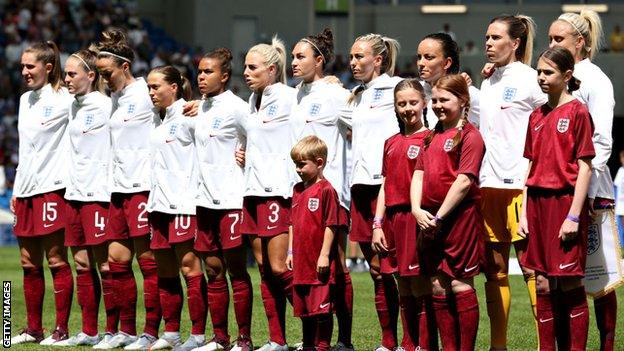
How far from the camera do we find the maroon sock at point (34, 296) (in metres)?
10.5

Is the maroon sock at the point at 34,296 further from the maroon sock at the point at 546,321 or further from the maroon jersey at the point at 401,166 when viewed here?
the maroon sock at the point at 546,321

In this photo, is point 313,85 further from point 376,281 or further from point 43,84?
point 43,84

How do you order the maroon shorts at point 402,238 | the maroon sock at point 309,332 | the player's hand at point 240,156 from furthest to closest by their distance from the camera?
the player's hand at point 240,156 → the maroon sock at point 309,332 → the maroon shorts at point 402,238


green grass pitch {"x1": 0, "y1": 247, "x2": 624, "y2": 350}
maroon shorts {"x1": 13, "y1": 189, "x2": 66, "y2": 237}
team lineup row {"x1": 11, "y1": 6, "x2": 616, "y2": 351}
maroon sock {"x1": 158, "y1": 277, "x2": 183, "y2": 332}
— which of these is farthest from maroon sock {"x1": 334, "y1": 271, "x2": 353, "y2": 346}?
maroon shorts {"x1": 13, "y1": 189, "x2": 66, "y2": 237}

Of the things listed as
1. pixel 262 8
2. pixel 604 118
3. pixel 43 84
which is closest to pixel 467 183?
pixel 604 118

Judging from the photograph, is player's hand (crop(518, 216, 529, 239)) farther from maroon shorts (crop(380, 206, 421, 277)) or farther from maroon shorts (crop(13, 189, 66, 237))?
maroon shorts (crop(13, 189, 66, 237))

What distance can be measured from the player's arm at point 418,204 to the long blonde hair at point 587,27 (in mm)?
1344

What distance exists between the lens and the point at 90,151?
10375mm

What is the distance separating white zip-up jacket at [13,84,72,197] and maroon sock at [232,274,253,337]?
173cm

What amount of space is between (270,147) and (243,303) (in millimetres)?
1080

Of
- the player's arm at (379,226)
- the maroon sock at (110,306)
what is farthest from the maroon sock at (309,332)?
the maroon sock at (110,306)

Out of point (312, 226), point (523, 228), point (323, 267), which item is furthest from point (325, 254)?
point (523, 228)

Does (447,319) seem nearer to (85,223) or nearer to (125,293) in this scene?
(125,293)

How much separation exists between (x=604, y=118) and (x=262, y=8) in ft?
93.9
